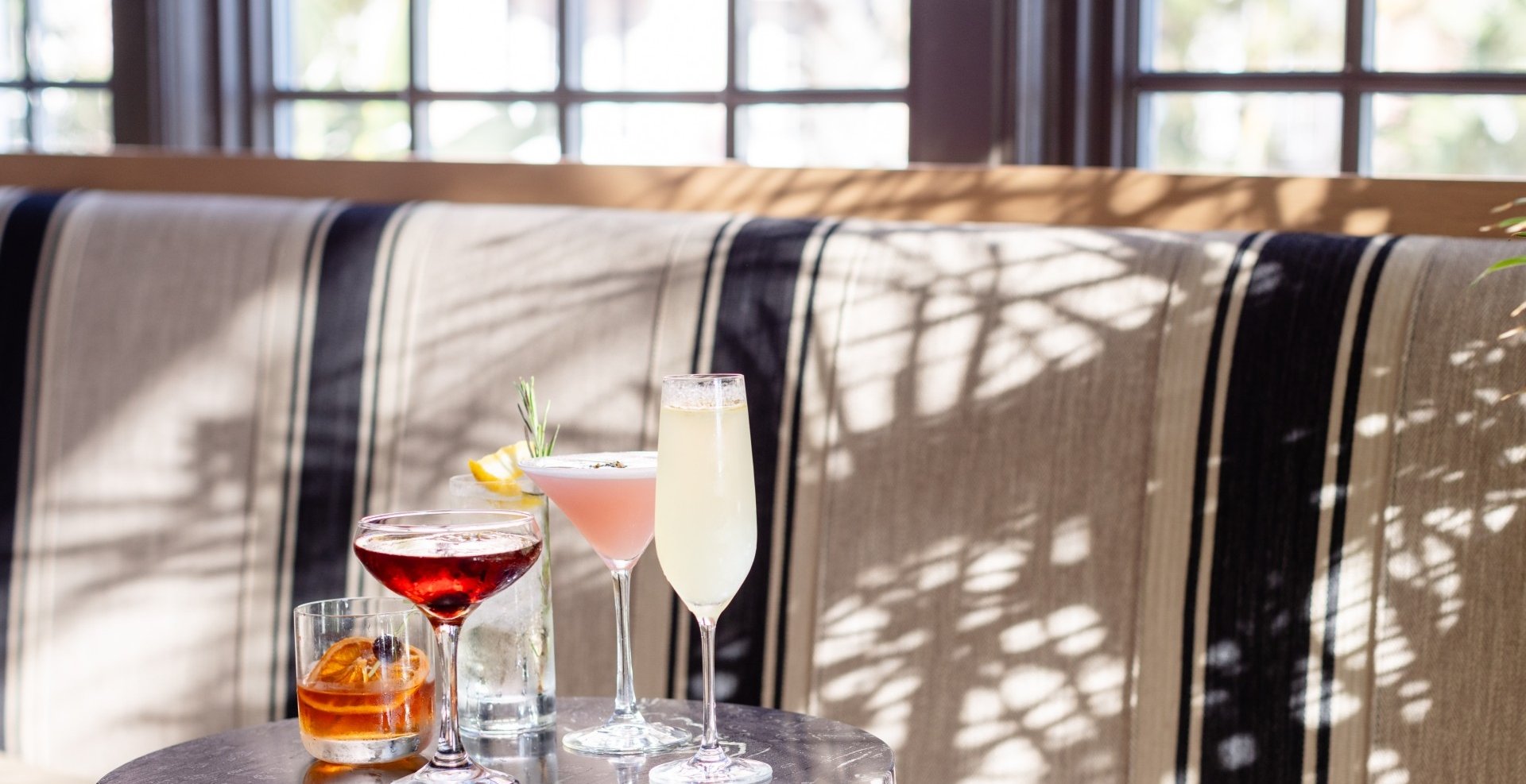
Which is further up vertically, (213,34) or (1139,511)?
(213,34)

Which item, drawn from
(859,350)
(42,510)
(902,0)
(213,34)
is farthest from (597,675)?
(213,34)

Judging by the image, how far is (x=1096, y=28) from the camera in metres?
1.85

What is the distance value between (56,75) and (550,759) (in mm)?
1956

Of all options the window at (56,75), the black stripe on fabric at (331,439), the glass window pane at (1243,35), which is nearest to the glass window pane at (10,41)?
the window at (56,75)

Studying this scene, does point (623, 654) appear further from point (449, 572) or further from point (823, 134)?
point (823, 134)

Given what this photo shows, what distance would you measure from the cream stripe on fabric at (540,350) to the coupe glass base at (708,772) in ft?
1.86

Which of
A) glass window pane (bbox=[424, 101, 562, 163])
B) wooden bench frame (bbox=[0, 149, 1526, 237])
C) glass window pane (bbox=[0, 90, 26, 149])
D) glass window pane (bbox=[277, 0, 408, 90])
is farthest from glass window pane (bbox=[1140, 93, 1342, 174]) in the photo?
glass window pane (bbox=[0, 90, 26, 149])

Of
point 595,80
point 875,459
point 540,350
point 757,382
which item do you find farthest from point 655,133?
point 875,459

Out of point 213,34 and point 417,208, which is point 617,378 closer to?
point 417,208

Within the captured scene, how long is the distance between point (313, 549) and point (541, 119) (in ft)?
2.57

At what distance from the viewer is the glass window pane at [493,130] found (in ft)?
7.23

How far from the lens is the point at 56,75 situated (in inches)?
99.5

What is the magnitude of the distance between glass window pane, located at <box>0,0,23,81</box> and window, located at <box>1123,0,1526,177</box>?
1.82m

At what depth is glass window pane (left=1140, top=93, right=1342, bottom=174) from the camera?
69.8 inches
